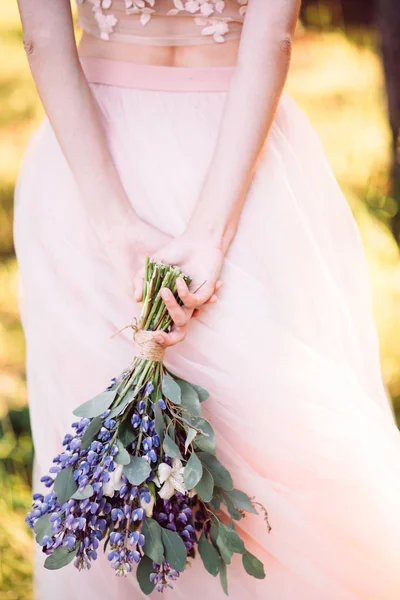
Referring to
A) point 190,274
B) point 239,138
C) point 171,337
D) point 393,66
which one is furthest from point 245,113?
point 393,66

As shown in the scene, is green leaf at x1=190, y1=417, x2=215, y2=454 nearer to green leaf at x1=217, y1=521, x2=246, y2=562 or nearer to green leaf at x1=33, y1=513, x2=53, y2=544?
green leaf at x1=217, y1=521, x2=246, y2=562

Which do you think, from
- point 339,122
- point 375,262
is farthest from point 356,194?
point 339,122

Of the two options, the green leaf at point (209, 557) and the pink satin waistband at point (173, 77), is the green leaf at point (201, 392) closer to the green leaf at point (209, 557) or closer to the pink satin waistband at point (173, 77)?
the green leaf at point (209, 557)

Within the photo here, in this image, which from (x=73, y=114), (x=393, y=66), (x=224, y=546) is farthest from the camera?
(x=393, y=66)

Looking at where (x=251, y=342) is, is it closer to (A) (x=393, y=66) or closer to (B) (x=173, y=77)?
(B) (x=173, y=77)

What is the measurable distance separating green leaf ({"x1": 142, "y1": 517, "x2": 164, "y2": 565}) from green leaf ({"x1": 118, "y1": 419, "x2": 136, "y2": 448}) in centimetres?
12

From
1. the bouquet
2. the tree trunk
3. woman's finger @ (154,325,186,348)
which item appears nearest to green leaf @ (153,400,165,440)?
the bouquet

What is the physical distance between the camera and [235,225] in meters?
1.23

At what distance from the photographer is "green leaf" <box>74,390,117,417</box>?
1.08 meters

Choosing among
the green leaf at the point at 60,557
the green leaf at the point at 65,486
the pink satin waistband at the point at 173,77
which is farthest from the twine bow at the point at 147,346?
the pink satin waistband at the point at 173,77

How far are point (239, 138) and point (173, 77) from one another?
0.66 ft

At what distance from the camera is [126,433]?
3.52ft

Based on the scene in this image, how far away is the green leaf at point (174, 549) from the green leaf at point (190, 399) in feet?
0.60

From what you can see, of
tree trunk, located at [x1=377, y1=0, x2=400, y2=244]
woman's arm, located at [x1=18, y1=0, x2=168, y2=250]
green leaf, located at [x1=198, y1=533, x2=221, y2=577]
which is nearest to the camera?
green leaf, located at [x1=198, y1=533, x2=221, y2=577]
